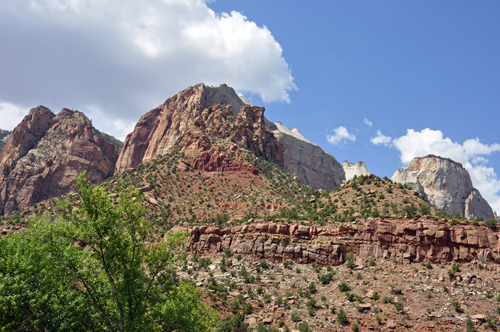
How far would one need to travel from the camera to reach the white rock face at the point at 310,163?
16538 cm

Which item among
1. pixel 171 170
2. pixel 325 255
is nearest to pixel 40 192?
pixel 171 170

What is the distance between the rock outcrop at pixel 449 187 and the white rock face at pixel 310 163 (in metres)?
38.0

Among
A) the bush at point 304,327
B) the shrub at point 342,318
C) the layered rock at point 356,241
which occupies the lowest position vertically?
the bush at point 304,327

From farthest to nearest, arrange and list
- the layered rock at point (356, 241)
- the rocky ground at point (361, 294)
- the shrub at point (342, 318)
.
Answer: the layered rock at point (356, 241) < the shrub at point (342, 318) < the rocky ground at point (361, 294)

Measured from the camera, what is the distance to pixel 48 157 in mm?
→ 114188

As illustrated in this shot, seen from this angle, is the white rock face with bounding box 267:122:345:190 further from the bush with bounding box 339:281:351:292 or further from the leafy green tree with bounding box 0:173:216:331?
the leafy green tree with bounding box 0:173:216:331

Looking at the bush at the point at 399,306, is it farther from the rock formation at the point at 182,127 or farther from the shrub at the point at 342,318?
the rock formation at the point at 182,127

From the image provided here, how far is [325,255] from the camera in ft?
134

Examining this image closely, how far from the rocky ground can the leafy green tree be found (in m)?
17.9

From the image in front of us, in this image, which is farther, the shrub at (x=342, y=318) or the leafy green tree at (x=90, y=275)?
the shrub at (x=342, y=318)

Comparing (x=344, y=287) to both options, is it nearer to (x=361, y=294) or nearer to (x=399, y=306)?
(x=361, y=294)

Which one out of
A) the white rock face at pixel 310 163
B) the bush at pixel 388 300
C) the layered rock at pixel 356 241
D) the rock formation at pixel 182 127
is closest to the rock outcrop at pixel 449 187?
the white rock face at pixel 310 163

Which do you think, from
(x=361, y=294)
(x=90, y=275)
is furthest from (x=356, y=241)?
(x=90, y=275)

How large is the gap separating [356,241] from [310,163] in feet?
440
